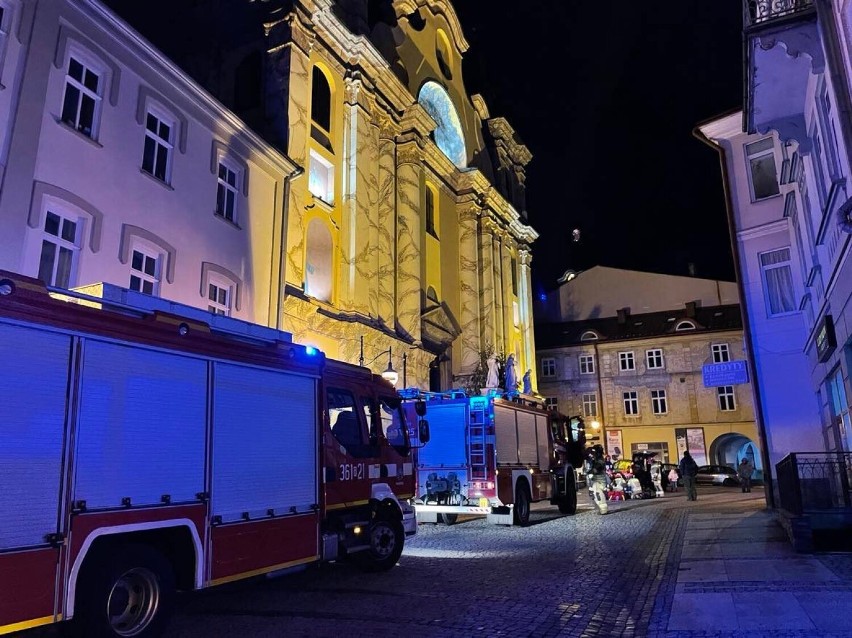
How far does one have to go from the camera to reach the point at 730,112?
20.5 metres

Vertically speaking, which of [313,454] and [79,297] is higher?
[79,297]

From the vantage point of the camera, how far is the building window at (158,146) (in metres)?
15.0

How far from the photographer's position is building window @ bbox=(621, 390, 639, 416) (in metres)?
45.7

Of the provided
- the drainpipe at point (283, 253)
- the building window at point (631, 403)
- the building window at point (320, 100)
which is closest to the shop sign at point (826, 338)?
the drainpipe at point (283, 253)

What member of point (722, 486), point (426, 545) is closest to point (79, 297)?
point (426, 545)

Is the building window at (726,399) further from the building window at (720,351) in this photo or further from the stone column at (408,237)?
the stone column at (408,237)

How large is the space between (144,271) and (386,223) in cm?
1379

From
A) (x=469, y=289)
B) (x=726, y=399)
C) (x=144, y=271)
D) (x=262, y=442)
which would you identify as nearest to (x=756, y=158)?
(x=469, y=289)

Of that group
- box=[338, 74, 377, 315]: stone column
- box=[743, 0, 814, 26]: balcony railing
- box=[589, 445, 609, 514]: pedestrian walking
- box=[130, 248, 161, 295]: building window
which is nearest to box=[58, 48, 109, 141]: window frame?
box=[130, 248, 161, 295]: building window

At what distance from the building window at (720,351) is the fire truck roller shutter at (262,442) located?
135 feet

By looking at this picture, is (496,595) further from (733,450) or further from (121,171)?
(733,450)

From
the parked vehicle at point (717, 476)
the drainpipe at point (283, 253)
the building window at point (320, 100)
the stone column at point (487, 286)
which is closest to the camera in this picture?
the drainpipe at point (283, 253)

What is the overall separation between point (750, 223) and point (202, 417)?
18643mm

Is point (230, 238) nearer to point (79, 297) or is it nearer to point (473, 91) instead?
point (79, 297)
